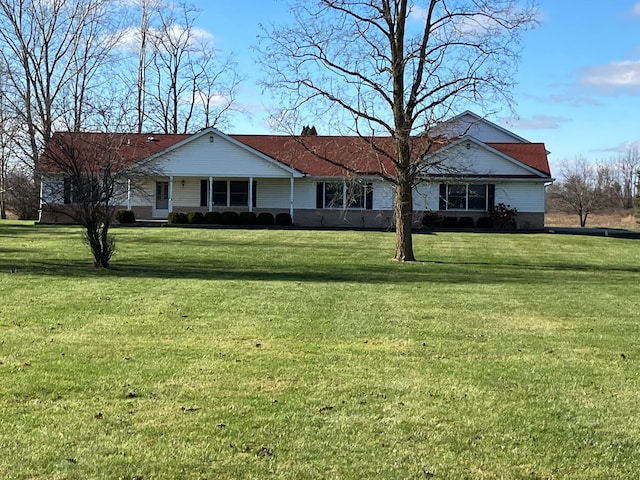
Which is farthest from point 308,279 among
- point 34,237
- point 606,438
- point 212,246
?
point 34,237

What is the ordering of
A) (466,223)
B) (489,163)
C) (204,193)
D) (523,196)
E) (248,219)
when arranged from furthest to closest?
1. (204,193)
2. (489,163)
3. (523,196)
4. (466,223)
5. (248,219)

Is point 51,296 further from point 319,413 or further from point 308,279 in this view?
point 319,413

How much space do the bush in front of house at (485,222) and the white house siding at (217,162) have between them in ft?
35.1

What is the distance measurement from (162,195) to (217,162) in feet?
13.9

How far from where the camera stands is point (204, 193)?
130 ft

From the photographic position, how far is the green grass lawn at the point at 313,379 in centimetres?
464

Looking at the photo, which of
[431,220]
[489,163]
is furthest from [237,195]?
[489,163]

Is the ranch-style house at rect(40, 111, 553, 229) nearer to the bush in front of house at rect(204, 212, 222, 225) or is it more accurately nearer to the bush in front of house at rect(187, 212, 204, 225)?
the bush in front of house at rect(204, 212, 222, 225)

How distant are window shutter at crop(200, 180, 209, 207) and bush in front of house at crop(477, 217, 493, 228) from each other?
14978 millimetres

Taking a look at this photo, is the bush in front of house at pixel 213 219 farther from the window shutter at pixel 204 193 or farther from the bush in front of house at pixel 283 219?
the window shutter at pixel 204 193

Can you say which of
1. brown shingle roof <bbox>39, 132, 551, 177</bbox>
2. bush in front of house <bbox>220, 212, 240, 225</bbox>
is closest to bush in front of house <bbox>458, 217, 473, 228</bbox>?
brown shingle roof <bbox>39, 132, 551, 177</bbox>

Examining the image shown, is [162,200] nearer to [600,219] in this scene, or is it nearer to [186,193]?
[186,193]

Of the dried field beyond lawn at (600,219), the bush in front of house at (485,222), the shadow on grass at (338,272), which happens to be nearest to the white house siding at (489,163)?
the bush in front of house at (485,222)

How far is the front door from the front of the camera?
39.4 metres
